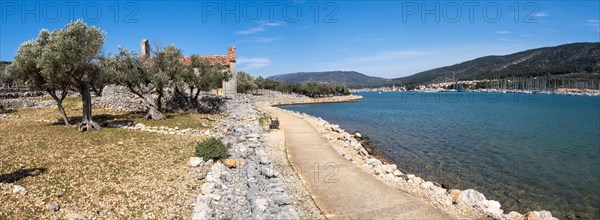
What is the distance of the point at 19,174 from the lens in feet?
46.0

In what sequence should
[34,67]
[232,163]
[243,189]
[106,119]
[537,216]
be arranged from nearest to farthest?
1. [537,216]
2. [243,189]
3. [232,163]
4. [34,67]
5. [106,119]

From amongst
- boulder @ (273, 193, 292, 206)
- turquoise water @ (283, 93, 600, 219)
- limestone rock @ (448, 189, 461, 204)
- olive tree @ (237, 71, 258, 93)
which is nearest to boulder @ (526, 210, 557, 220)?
limestone rock @ (448, 189, 461, 204)

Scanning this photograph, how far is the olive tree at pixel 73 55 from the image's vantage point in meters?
21.3

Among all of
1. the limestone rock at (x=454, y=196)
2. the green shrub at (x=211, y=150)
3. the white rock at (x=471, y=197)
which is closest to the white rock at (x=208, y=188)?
the green shrub at (x=211, y=150)

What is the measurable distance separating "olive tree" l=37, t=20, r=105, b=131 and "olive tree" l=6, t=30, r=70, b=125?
18cm

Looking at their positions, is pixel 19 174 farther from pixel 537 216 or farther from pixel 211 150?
pixel 537 216

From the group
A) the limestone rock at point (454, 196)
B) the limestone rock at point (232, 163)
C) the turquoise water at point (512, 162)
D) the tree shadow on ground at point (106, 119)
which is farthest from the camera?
the tree shadow on ground at point (106, 119)

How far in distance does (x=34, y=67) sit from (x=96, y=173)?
45.9ft

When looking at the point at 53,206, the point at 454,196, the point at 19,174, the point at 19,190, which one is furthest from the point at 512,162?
the point at 19,174

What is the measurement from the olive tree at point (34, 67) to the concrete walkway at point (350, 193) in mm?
16956

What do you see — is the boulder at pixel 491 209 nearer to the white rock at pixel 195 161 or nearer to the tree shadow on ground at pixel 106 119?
the white rock at pixel 195 161

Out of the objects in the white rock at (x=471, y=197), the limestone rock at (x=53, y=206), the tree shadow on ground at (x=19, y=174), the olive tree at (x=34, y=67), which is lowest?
the white rock at (x=471, y=197)

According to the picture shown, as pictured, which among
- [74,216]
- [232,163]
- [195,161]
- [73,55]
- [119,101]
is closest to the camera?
[74,216]

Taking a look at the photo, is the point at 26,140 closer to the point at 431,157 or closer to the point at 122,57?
the point at 122,57
